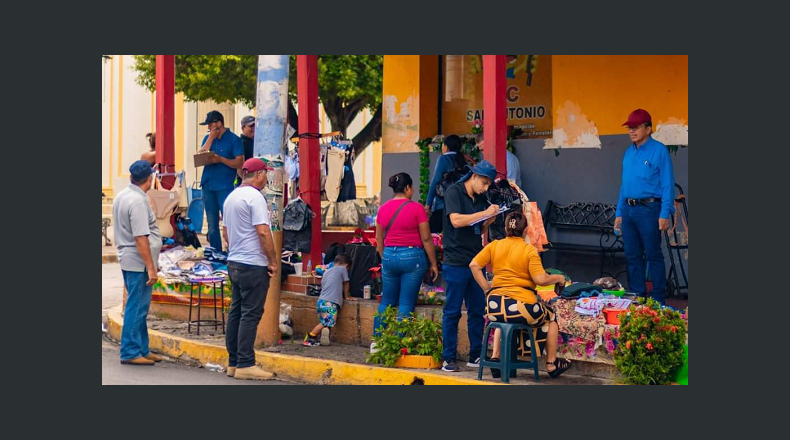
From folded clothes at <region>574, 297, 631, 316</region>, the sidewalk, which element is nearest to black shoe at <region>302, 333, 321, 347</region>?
the sidewalk

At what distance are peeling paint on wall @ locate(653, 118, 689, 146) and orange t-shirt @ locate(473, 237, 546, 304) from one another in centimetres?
386

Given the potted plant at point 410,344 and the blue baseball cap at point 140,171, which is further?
the blue baseball cap at point 140,171

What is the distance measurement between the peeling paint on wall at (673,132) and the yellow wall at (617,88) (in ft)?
0.08

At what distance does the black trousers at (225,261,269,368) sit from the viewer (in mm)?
9047

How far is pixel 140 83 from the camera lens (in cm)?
Answer: 2603

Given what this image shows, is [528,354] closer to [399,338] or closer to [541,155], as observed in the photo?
[399,338]

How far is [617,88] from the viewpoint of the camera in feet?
40.0

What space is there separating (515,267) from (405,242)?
59.3 inches

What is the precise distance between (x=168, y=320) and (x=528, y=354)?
18.1ft

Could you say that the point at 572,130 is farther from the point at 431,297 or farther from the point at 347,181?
the point at 431,297

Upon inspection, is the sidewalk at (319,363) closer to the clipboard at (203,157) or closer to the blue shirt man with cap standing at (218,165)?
the blue shirt man with cap standing at (218,165)

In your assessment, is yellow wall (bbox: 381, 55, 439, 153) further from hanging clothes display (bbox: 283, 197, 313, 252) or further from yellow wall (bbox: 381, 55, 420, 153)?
hanging clothes display (bbox: 283, 197, 313, 252)

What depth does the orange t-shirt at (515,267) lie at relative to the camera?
8.34 meters

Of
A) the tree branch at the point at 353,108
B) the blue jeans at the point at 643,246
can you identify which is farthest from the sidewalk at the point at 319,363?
the tree branch at the point at 353,108
